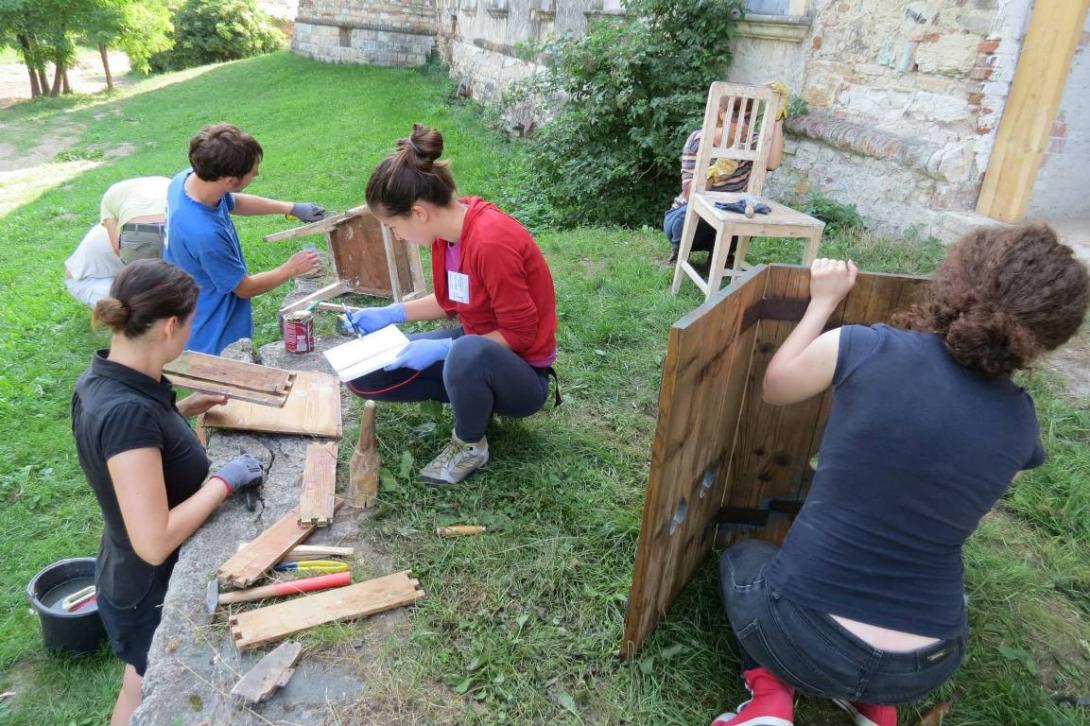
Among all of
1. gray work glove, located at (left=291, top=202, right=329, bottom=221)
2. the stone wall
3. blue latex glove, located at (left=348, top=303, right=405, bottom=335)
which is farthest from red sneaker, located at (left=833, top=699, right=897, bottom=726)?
the stone wall

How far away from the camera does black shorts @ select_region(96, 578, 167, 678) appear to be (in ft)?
7.75

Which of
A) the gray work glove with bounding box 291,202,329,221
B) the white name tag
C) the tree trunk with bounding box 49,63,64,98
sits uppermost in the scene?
the white name tag

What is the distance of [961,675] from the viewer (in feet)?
7.23

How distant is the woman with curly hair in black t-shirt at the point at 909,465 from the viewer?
161cm

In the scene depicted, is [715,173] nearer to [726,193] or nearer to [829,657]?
[726,193]

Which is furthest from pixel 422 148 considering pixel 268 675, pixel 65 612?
pixel 65 612

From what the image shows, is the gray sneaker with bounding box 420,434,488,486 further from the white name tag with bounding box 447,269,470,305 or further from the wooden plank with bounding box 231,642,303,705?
the wooden plank with bounding box 231,642,303,705

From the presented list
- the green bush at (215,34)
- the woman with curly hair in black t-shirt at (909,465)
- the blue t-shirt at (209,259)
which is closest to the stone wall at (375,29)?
the green bush at (215,34)

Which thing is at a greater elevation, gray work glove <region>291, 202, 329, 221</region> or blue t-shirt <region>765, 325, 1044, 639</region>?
blue t-shirt <region>765, 325, 1044, 639</region>

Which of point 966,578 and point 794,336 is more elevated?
point 794,336

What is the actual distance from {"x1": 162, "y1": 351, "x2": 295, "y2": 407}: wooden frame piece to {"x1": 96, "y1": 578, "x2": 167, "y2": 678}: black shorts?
912 millimetres

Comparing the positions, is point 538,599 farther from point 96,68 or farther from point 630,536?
point 96,68

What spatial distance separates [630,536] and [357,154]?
9.25 m

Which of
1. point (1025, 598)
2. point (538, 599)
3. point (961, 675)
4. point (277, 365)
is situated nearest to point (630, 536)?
point (538, 599)
